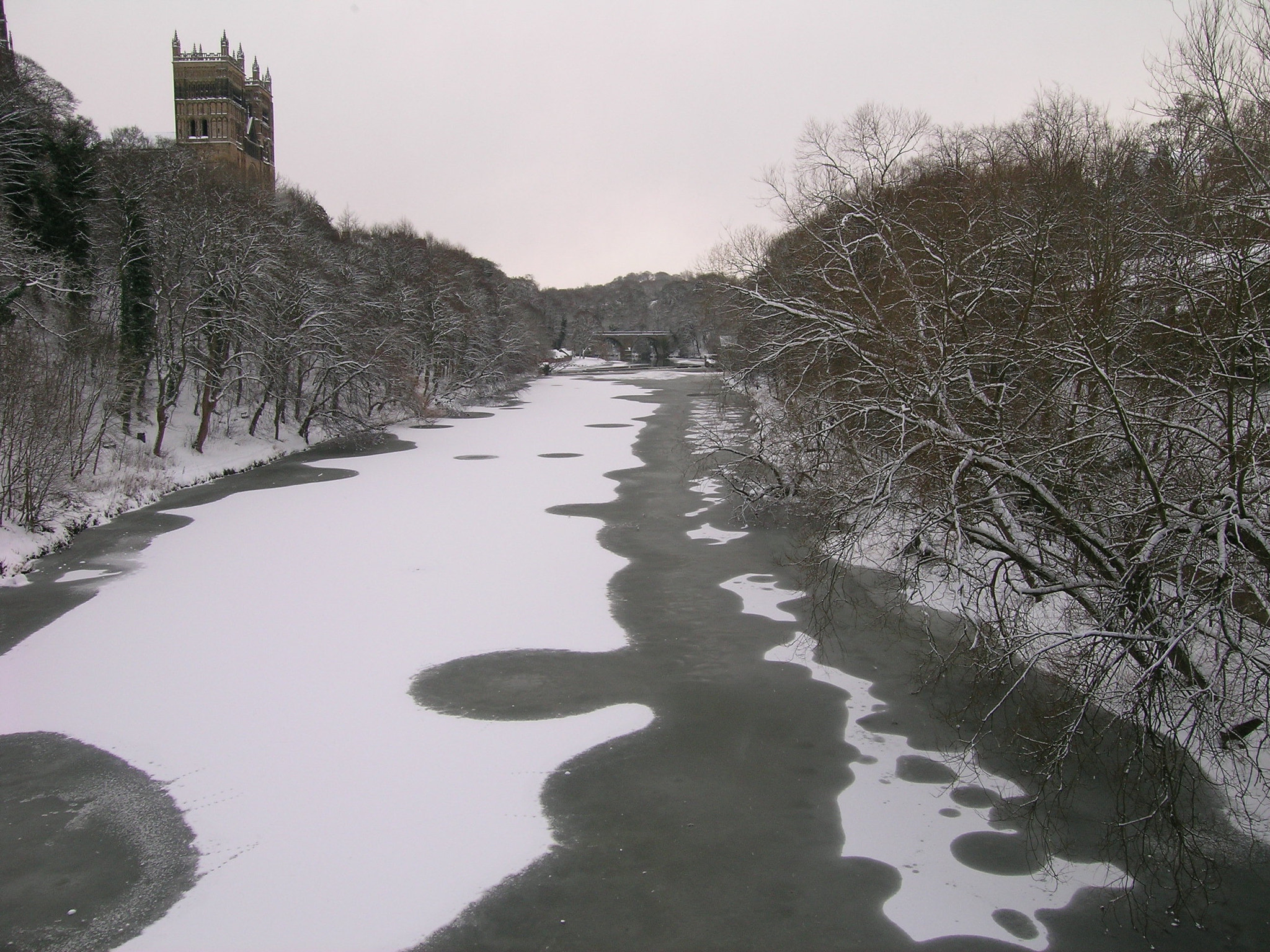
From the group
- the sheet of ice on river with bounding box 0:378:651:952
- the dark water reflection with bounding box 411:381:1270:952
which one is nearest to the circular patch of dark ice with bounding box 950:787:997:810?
the dark water reflection with bounding box 411:381:1270:952

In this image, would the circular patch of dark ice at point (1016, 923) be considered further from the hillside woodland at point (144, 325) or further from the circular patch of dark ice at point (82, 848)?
the hillside woodland at point (144, 325)

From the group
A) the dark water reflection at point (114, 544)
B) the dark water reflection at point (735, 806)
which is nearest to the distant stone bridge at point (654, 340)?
the dark water reflection at point (114, 544)

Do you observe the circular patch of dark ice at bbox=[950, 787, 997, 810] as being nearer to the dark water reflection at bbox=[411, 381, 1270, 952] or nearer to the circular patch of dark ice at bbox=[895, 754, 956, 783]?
the dark water reflection at bbox=[411, 381, 1270, 952]

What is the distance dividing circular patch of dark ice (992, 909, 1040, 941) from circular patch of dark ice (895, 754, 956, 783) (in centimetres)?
213

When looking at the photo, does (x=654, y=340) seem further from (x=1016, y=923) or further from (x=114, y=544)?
(x=1016, y=923)

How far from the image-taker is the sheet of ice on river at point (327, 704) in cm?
759

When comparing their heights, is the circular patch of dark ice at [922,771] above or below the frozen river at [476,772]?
above

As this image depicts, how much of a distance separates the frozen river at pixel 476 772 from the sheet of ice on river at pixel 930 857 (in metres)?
0.03

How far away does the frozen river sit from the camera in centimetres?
717

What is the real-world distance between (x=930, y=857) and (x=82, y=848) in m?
7.73

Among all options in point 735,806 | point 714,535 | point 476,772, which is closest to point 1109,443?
point 735,806

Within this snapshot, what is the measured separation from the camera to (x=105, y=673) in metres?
12.2

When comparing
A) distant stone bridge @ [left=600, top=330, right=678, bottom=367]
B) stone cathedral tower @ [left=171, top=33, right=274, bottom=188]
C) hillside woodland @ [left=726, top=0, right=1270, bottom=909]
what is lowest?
hillside woodland @ [left=726, top=0, right=1270, bottom=909]

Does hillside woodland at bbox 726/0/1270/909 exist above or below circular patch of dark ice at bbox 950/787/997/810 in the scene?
above
